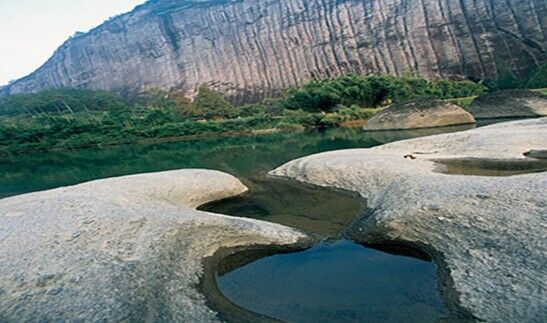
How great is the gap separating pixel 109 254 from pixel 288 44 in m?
71.1

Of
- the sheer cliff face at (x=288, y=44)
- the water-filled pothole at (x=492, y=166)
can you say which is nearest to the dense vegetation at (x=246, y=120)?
the sheer cliff face at (x=288, y=44)

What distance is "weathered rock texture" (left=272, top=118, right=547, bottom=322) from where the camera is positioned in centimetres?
419

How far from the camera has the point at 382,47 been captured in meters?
66.6

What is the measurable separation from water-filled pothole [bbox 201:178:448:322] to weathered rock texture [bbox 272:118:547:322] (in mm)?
309

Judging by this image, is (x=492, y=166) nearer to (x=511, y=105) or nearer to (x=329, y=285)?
(x=329, y=285)

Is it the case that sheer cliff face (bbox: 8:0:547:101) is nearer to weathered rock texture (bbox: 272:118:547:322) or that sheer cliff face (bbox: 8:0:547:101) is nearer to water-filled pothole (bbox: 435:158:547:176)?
water-filled pothole (bbox: 435:158:547:176)

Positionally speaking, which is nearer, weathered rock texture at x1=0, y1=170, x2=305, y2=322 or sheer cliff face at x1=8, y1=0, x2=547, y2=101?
weathered rock texture at x1=0, y1=170, x2=305, y2=322

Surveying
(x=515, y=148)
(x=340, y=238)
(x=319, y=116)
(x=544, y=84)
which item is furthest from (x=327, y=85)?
(x=340, y=238)

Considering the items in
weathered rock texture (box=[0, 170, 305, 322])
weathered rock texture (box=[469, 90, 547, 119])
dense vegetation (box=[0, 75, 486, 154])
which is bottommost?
weathered rock texture (box=[469, 90, 547, 119])

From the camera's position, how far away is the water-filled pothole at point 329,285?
4.38 meters

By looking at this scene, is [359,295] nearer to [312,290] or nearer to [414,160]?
[312,290]

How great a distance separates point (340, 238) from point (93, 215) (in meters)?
3.76

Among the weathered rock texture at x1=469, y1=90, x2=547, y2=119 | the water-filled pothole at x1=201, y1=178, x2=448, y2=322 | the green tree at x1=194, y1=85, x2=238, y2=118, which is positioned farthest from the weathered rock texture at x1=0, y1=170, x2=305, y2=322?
the green tree at x1=194, y1=85, x2=238, y2=118

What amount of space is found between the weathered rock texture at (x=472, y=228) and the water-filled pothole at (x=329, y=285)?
31 centimetres
